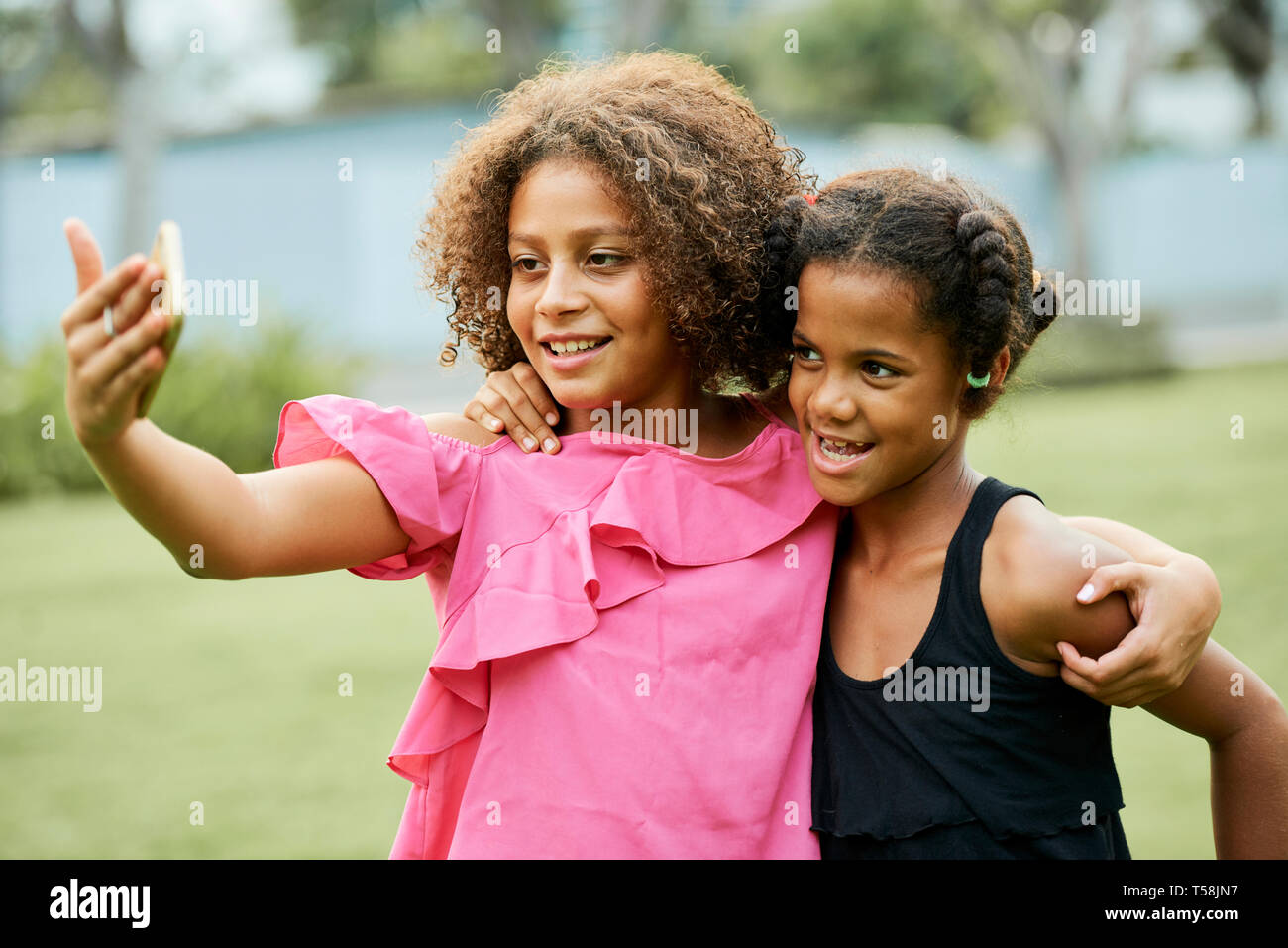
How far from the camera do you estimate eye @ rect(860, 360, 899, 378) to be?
2133mm

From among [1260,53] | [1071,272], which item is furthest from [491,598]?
[1260,53]

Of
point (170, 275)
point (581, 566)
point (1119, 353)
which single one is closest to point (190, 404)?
point (581, 566)

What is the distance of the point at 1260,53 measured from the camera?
22.7m

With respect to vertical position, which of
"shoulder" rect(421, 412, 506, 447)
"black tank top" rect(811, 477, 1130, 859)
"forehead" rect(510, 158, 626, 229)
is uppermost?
"forehead" rect(510, 158, 626, 229)

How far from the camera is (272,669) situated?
21.7ft

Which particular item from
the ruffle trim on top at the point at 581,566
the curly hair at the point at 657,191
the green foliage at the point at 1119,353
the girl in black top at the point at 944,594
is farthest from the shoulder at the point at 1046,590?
the green foliage at the point at 1119,353

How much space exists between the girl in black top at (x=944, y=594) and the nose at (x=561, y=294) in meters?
0.37

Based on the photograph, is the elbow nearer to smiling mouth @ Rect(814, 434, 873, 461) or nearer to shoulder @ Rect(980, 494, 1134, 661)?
smiling mouth @ Rect(814, 434, 873, 461)

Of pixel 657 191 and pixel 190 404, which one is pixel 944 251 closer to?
pixel 657 191

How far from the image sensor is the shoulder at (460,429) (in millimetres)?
2217

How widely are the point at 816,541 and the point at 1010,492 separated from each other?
33 centimetres

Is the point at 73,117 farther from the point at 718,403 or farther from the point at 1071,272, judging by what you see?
the point at 718,403

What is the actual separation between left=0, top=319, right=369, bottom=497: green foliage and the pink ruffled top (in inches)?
330

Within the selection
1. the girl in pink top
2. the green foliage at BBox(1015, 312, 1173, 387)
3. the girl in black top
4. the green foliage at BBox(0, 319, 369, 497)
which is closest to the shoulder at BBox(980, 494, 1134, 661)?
the girl in black top
